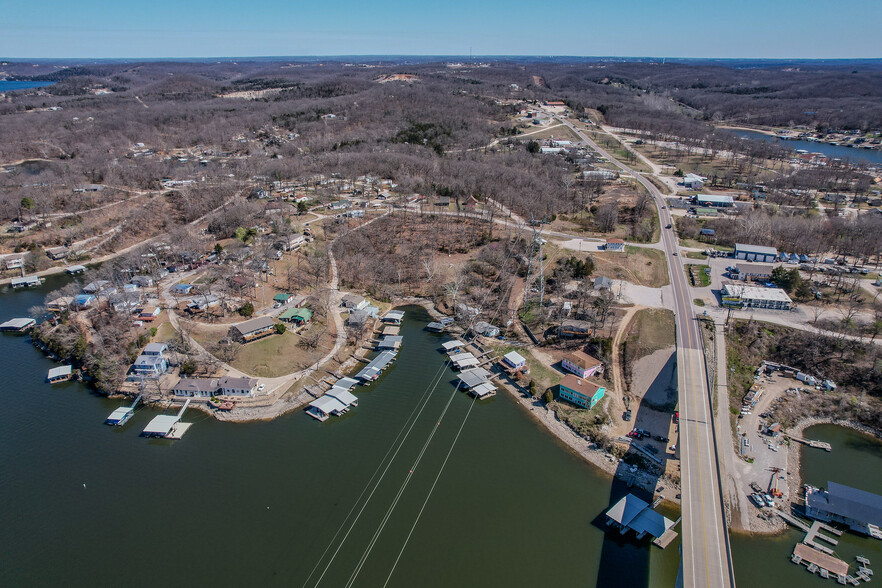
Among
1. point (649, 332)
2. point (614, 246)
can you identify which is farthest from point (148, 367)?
point (614, 246)

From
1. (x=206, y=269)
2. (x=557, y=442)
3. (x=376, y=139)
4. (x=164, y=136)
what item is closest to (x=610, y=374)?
(x=557, y=442)

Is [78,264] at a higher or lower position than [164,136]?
lower

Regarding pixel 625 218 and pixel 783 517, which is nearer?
pixel 783 517

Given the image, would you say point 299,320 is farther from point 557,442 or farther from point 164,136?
point 164,136

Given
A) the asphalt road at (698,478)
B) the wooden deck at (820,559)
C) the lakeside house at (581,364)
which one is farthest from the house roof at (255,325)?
the wooden deck at (820,559)

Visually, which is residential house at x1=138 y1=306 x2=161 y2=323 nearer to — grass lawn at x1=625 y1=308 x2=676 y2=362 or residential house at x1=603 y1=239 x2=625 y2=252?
grass lawn at x1=625 y1=308 x2=676 y2=362

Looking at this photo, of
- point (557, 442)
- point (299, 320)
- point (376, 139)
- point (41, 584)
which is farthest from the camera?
point (376, 139)
